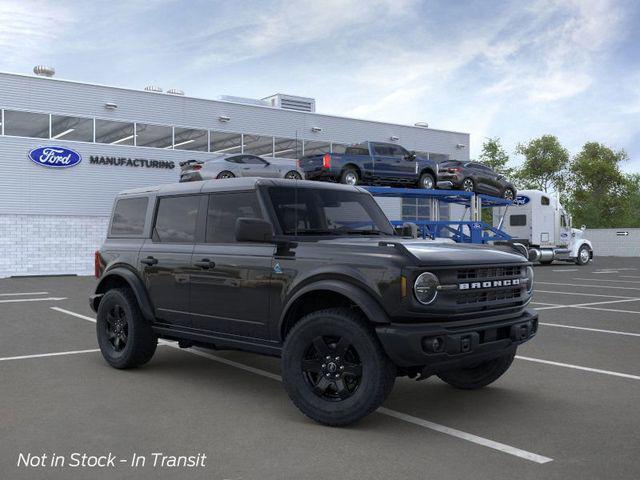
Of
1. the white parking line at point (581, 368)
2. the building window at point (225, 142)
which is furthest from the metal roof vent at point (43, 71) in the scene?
the white parking line at point (581, 368)

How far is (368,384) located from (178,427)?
1453 mm

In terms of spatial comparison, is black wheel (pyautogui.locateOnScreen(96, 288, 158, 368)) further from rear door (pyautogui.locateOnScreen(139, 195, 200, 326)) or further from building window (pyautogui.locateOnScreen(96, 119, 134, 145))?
building window (pyautogui.locateOnScreen(96, 119, 134, 145))

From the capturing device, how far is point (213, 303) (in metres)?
5.98

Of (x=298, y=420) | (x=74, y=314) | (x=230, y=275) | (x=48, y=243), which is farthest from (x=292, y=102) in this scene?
(x=298, y=420)

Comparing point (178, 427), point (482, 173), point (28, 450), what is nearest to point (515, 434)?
point (178, 427)

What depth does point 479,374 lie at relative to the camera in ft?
19.9

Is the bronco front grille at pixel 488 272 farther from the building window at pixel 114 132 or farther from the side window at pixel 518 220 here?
the side window at pixel 518 220

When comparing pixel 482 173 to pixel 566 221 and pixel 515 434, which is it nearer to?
pixel 566 221

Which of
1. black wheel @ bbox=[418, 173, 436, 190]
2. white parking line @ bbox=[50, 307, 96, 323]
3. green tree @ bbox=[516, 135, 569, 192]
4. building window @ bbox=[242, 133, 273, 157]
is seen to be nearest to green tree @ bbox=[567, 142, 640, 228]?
green tree @ bbox=[516, 135, 569, 192]

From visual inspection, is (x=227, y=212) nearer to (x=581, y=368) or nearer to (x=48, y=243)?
Answer: (x=581, y=368)

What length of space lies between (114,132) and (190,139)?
3.40 meters

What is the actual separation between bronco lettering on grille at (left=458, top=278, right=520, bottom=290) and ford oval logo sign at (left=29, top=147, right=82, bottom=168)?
964 inches

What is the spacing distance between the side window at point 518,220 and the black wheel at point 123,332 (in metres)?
25.9

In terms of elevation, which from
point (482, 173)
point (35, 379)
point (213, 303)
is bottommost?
point (35, 379)
